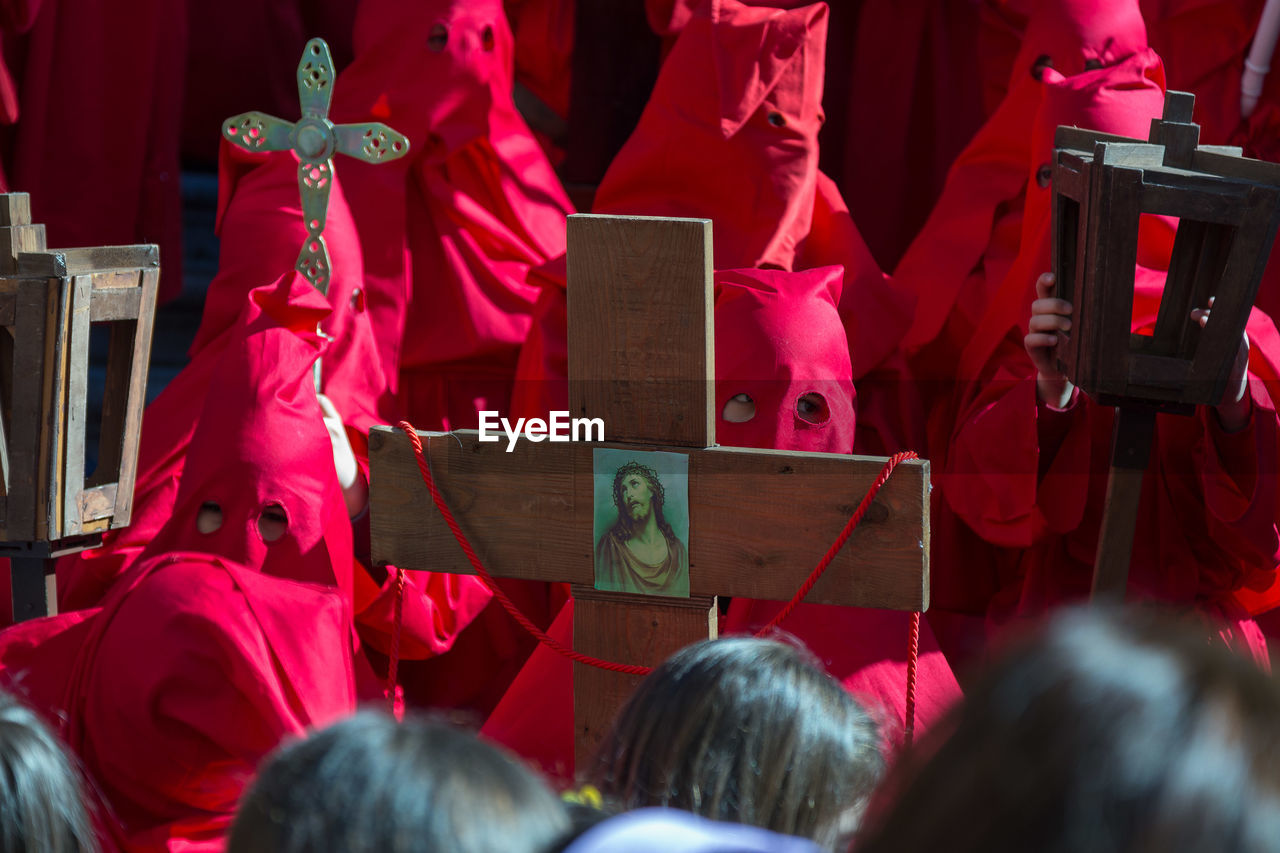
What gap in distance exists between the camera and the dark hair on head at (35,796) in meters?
0.91

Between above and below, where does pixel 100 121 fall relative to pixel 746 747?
above

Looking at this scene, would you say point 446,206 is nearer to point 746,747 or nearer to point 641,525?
point 641,525

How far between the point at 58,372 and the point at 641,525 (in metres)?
1.06

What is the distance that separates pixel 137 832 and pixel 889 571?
127cm

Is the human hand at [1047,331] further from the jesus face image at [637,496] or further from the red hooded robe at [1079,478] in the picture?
the jesus face image at [637,496]

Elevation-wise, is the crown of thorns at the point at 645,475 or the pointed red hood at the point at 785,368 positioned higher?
the pointed red hood at the point at 785,368

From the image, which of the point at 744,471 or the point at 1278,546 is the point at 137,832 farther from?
the point at 1278,546

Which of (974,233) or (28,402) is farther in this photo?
(974,233)

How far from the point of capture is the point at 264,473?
7.54 feet

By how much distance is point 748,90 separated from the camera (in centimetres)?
274

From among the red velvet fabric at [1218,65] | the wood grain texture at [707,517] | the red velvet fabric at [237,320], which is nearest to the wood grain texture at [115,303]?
the red velvet fabric at [237,320]

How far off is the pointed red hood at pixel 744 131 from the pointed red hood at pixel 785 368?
0.29 m

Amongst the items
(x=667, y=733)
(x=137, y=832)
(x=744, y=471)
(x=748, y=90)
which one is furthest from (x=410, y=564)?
(x=748, y=90)

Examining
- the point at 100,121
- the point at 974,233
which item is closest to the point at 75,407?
the point at 974,233
